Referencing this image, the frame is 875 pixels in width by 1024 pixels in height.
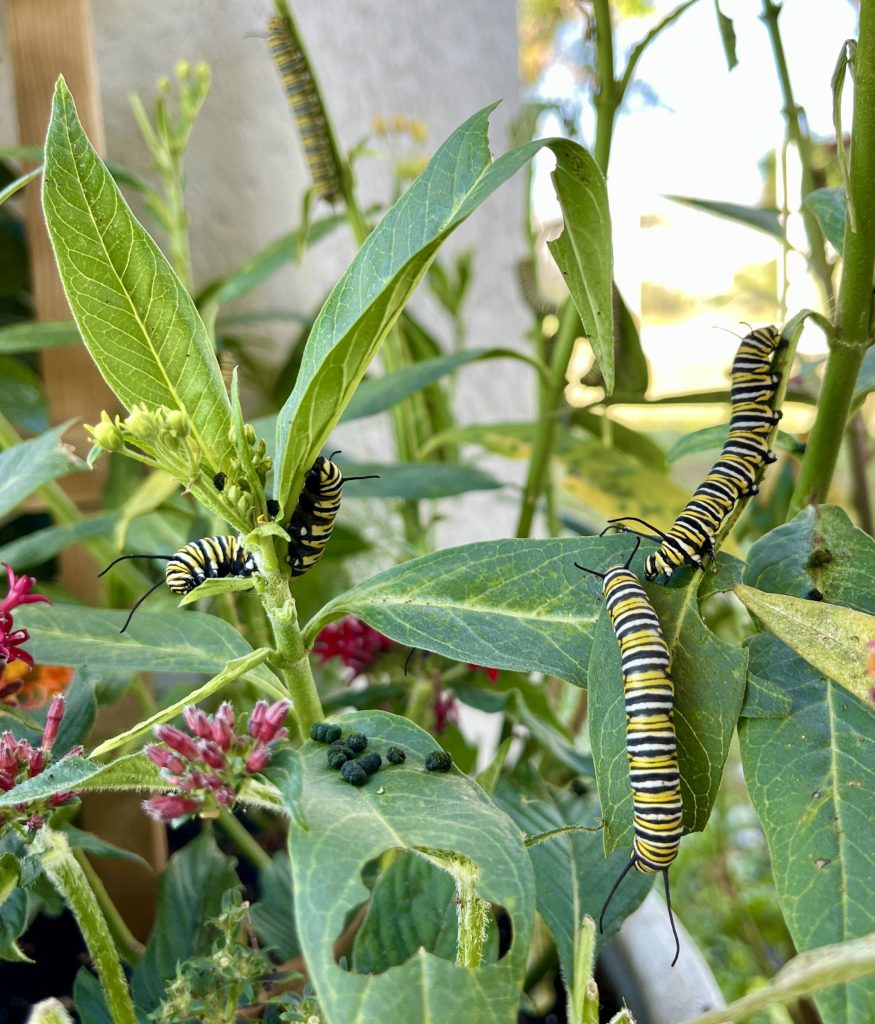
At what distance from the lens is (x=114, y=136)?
37.9 inches

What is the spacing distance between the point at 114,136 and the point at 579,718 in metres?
0.80

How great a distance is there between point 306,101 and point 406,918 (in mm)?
519

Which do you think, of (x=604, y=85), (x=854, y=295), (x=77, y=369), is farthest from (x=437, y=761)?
(x=77, y=369)

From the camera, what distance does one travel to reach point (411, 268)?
0.97ft

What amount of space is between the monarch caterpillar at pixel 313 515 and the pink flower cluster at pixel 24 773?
0.12m

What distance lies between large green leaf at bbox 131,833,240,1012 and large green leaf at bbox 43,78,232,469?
28 centimetres

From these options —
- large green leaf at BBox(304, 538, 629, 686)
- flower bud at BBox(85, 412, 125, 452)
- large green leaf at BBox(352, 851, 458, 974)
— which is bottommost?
large green leaf at BBox(352, 851, 458, 974)

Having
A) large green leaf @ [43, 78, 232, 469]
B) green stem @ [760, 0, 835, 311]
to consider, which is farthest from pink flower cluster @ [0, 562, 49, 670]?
green stem @ [760, 0, 835, 311]

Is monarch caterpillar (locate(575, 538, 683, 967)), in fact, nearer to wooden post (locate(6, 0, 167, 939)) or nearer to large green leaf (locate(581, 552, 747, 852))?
large green leaf (locate(581, 552, 747, 852))

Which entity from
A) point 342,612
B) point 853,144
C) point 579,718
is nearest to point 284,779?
point 342,612

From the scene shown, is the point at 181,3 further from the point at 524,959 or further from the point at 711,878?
the point at 711,878

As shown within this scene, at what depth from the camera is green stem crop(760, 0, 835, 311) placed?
1.73 ft

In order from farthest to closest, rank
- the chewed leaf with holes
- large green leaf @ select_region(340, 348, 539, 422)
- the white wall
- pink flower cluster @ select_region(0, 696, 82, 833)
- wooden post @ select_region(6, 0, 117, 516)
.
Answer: the white wall, wooden post @ select_region(6, 0, 117, 516), large green leaf @ select_region(340, 348, 539, 422), pink flower cluster @ select_region(0, 696, 82, 833), the chewed leaf with holes

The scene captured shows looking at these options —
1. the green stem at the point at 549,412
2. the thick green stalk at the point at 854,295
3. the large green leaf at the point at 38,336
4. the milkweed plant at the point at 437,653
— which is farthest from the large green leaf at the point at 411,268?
the large green leaf at the point at 38,336
